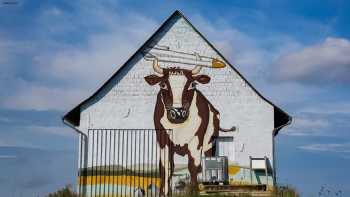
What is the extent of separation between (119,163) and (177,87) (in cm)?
414

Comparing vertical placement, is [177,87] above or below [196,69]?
below

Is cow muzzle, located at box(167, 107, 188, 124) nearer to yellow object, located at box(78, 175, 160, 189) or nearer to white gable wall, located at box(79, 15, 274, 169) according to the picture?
white gable wall, located at box(79, 15, 274, 169)

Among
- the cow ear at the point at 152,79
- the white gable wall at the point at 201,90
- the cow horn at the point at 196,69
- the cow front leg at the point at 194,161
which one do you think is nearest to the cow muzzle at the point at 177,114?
the white gable wall at the point at 201,90

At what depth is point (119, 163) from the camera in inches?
987

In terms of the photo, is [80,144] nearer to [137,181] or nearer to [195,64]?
[137,181]

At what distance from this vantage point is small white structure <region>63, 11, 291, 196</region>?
2484cm

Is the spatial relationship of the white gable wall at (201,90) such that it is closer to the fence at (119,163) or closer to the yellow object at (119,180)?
the fence at (119,163)

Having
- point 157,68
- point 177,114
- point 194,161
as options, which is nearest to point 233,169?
point 194,161

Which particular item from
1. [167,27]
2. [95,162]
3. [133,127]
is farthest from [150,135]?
[167,27]

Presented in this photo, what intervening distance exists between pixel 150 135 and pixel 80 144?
9.94 feet

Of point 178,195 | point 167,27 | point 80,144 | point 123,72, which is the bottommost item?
point 178,195

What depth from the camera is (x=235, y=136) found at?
2497cm

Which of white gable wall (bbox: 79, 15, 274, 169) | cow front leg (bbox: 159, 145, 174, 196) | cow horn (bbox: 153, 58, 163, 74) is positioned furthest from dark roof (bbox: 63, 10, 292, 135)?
cow front leg (bbox: 159, 145, 174, 196)

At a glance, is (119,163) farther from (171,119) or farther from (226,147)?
(226,147)
